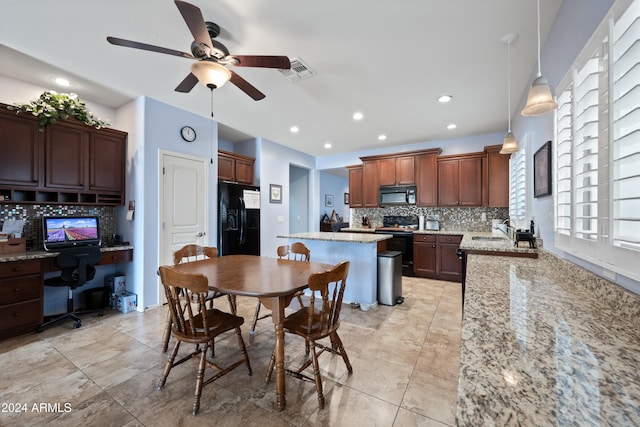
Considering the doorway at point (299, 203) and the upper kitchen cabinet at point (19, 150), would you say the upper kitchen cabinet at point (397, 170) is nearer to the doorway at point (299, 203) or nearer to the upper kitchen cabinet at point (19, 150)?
the doorway at point (299, 203)

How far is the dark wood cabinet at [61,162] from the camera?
2.66 metres

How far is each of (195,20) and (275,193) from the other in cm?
383

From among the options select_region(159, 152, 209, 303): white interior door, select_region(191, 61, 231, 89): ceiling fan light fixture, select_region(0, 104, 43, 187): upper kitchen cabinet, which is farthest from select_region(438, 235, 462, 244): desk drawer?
select_region(0, 104, 43, 187): upper kitchen cabinet

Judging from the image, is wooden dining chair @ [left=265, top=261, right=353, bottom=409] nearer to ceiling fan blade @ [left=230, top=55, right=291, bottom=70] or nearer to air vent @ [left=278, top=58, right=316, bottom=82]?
ceiling fan blade @ [left=230, top=55, right=291, bottom=70]

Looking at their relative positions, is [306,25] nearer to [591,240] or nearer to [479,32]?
[479,32]

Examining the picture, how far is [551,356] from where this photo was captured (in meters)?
0.69

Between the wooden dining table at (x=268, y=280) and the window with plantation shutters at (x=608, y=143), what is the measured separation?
5.06ft

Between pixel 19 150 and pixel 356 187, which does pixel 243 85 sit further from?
pixel 356 187

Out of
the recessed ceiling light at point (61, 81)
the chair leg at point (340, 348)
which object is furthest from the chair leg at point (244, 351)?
the recessed ceiling light at point (61, 81)

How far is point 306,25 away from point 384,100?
5.42ft

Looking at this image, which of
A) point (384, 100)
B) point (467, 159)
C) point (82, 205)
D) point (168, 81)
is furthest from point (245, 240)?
point (467, 159)

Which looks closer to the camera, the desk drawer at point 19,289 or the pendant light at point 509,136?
the pendant light at point 509,136

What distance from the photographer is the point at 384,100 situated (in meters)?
3.40

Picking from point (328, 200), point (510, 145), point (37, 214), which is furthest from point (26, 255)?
point (328, 200)
